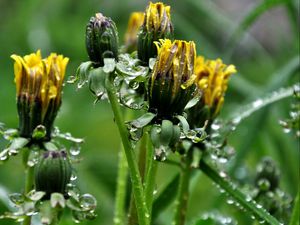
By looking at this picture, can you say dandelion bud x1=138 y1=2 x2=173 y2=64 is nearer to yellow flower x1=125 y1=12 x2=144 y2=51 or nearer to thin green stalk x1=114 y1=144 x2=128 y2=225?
thin green stalk x1=114 y1=144 x2=128 y2=225

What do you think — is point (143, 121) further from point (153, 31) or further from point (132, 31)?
point (132, 31)

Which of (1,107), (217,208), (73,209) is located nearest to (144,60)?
(73,209)

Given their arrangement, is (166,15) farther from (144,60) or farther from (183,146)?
(183,146)

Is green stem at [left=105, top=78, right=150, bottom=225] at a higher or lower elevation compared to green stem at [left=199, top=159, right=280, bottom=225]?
lower

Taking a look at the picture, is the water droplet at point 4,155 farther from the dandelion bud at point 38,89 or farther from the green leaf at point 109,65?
the green leaf at point 109,65

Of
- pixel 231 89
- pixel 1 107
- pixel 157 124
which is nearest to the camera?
pixel 157 124

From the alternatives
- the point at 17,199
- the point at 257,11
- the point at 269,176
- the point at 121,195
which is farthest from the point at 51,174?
the point at 257,11

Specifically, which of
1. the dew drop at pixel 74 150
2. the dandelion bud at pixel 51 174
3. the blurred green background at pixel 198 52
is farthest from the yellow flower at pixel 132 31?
the dandelion bud at pixel 51 174

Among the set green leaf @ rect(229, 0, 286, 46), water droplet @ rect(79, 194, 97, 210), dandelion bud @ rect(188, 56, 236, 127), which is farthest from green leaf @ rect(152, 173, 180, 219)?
green leaf @ rect(229, 0, 286, 46)
